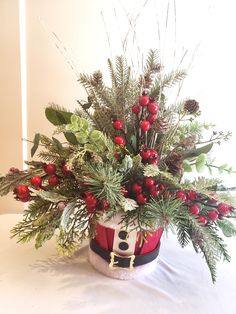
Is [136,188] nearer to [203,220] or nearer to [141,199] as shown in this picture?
[141,199]

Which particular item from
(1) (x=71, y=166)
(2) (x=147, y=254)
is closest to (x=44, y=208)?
(1) (x=71, y=166)

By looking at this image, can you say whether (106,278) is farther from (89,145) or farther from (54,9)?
(54,9)

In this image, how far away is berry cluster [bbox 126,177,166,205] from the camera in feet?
1.79

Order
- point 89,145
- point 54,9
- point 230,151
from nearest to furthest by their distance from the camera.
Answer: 1. point 89,145
2. point 54,9
3. point 230,151

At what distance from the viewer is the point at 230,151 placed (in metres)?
1.01

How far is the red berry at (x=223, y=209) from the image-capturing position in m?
0.56

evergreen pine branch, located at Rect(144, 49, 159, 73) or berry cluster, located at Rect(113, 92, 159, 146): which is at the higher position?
evergreen pine branch, located at Rect(144, 49, 159, 73)

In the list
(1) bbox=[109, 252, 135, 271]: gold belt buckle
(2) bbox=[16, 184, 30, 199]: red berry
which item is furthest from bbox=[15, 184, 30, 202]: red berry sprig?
(1) bbox=[109, 252, 135, 271]: gold belt buckle

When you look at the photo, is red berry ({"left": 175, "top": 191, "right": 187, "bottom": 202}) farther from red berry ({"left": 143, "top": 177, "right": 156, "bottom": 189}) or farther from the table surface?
the table surface

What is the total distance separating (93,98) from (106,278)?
0.37 meters

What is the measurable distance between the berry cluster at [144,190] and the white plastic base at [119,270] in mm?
168

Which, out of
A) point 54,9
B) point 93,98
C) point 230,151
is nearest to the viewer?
point 93,98

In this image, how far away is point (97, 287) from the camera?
0.60 meters

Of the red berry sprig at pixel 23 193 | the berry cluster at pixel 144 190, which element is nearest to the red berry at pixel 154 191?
the berry cluster at pixel 144 190
